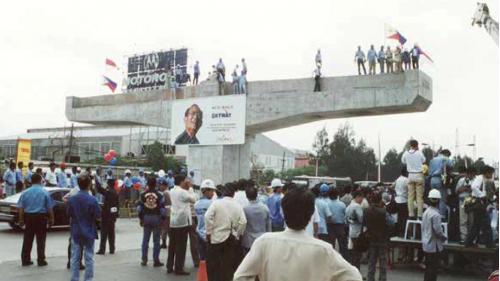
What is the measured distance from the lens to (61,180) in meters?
19.9

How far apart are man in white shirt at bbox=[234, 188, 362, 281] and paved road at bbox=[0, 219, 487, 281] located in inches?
244

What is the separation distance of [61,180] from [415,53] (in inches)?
648

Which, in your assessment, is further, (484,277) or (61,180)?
(61,180)

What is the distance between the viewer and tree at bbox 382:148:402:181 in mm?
62562

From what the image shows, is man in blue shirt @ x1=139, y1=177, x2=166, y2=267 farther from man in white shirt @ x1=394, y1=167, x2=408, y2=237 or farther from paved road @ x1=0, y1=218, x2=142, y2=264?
man in white shirt @ x1=394, y1=167, x2=408, y2=237

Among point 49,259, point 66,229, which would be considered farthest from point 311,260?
point 66,229

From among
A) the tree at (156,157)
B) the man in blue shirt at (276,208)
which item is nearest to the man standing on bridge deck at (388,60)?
the man in blue shirt at (276,208)

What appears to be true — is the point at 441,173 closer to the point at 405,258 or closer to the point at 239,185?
the point at 405,258

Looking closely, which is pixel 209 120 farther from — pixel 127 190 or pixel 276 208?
pixel 276 208

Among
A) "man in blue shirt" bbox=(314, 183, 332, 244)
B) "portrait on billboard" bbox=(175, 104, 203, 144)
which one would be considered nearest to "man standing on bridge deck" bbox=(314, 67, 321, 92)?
"portrait on billboard" bbox=(175, 104, 203, 144)

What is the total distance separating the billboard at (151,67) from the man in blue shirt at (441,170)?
132 ft

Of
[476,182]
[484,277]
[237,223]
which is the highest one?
[476,182]

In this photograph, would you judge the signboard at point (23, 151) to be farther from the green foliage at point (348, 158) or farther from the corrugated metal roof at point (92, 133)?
the corrugated metal roof at point (92, 133)

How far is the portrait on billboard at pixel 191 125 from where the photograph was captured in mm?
28219
